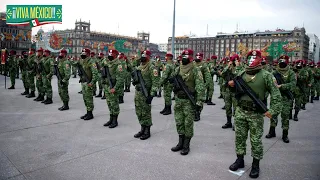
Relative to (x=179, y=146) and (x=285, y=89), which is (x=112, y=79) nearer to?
(x=179, y=146)

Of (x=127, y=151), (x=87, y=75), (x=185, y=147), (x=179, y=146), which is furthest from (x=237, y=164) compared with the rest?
(x=87, y=75)

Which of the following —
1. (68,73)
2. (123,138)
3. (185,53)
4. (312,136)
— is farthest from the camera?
(68,73)

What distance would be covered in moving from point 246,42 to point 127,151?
105m

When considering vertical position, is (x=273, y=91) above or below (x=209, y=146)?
above

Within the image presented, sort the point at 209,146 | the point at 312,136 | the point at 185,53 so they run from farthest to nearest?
the point at 312,136, the point at 209,146, the point at 185,53

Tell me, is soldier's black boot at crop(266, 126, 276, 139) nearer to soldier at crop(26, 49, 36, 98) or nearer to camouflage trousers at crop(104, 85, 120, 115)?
camouflage trousers at crop(104, 85, 120, 115)

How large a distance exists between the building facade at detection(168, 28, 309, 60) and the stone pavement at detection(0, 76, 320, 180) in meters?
73.9

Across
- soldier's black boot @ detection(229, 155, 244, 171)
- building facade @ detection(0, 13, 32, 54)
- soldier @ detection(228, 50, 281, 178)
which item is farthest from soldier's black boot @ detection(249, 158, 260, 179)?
building facade @ detection(0, 13, 32, 54)

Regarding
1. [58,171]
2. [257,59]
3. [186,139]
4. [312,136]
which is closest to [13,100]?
[58,171]

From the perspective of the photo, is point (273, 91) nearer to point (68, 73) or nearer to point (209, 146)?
point (209, 146)

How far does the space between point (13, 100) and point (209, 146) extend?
8.57m

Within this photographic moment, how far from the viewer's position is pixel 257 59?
3.82m

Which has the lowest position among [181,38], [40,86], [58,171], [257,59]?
[58,171]

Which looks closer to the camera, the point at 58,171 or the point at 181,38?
the point at 58,171
